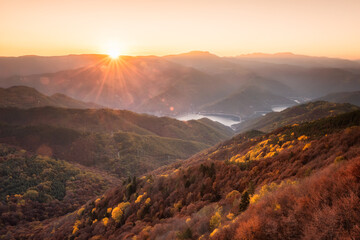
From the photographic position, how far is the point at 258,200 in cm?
1475

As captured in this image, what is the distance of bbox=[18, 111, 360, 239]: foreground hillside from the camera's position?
968 centimetres

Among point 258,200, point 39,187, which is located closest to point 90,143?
point 39,187

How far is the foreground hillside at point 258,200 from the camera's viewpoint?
968cm

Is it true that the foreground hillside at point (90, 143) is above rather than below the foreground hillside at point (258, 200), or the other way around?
below

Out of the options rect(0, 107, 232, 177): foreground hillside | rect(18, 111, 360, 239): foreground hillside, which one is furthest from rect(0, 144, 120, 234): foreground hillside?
rect(18, 111, 360, 239): foreground hillside

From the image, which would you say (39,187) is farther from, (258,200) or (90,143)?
(258,200)

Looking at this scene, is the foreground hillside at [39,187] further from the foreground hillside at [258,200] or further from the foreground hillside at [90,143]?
the foreground hillside at [258,200]

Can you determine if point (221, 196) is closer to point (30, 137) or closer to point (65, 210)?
point (65, 210)

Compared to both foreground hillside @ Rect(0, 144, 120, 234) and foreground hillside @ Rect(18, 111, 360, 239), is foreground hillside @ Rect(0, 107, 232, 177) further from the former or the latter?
foreground hillside @ Rect(18, 111, 360, 239)

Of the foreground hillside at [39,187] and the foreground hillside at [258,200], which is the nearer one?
the foreground hillside at [258,200]

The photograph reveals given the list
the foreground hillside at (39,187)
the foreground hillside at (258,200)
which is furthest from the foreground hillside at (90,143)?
the foreground hillside at (258,200)

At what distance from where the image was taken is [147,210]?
106 ft

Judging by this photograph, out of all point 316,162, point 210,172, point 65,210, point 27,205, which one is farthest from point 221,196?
point 27,205

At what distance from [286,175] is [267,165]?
620cm
